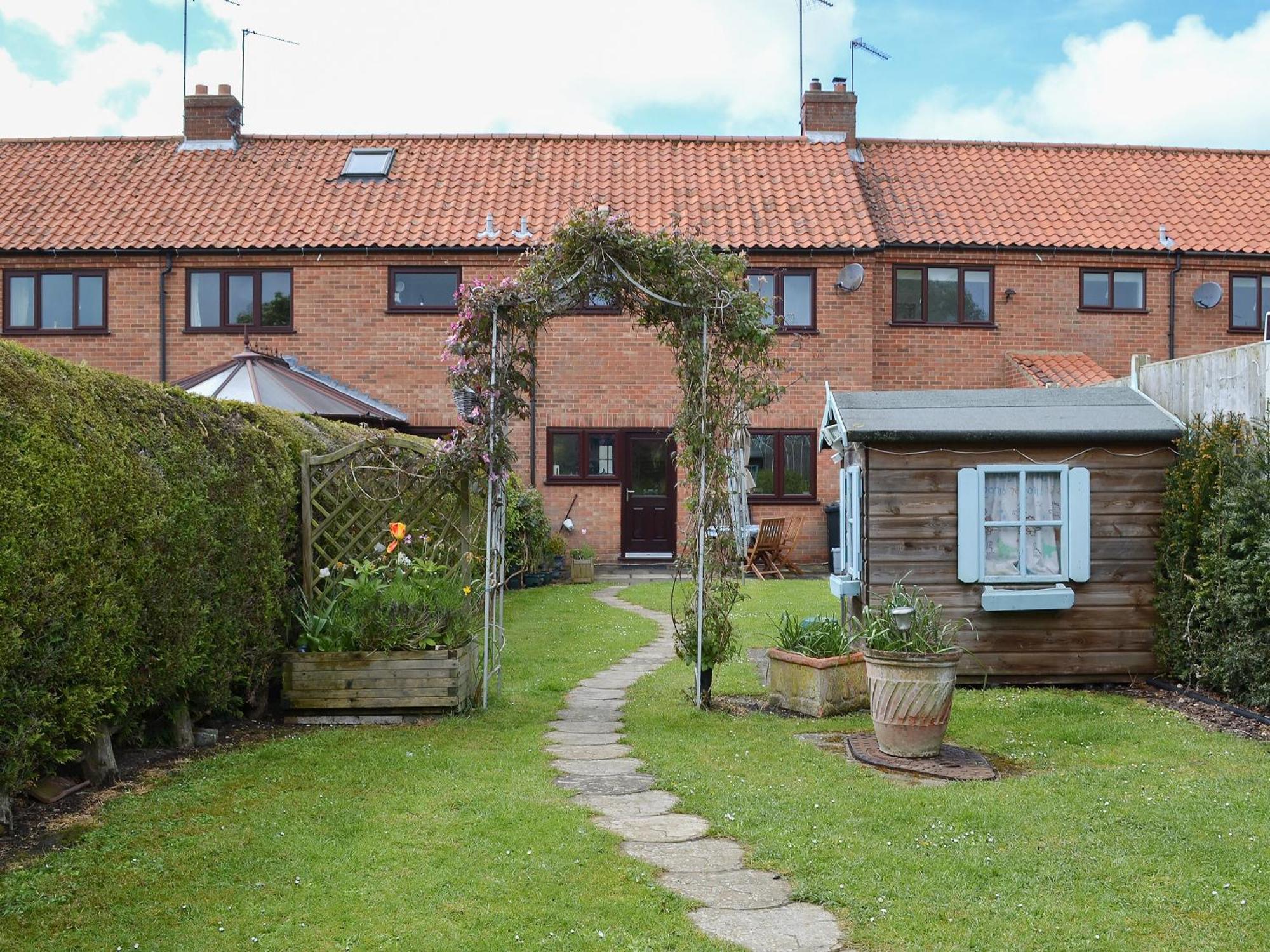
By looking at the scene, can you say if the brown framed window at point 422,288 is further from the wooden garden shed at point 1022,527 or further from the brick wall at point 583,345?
the wooden garden shed at point 1022,527

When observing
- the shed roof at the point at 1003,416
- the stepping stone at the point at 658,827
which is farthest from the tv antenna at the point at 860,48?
the stepping stone at the point at 658,827

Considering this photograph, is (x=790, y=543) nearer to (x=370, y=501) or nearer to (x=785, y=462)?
(x=785, y=462)

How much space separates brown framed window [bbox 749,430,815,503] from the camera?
19406mm

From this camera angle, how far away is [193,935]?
393 cm

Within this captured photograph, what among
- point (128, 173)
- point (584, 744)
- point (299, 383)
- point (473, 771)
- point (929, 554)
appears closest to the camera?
point (473, 771)

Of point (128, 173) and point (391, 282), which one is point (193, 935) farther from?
point (128, 173)

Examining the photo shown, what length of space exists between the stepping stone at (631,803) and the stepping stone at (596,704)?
229cm

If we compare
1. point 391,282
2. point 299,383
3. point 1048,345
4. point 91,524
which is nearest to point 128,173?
point 391,282

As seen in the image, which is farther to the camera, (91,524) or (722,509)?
(722,509)

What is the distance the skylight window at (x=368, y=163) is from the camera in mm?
21359

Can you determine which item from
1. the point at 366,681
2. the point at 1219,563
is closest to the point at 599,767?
the point at 366,681

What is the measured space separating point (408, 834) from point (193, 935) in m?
1.27

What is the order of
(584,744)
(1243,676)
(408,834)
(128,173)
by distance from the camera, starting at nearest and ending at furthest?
(408,834) < (584,744) < (1243,676) < (128,173)

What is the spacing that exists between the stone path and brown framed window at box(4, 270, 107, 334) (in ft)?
50.2
